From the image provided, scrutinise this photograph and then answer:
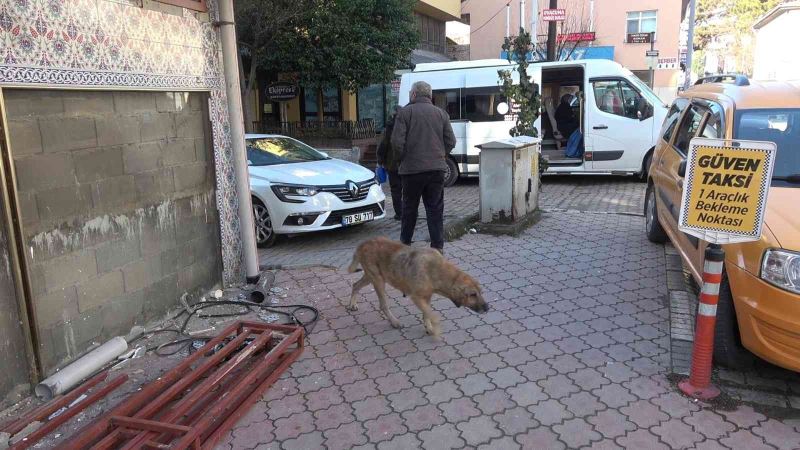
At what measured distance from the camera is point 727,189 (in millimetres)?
3346

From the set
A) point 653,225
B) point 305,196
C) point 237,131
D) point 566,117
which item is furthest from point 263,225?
point 566,117

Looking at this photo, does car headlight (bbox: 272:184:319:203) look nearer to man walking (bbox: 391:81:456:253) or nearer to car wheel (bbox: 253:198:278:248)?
car wheel (bbox: 253:198:278:248)

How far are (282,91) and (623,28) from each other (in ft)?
69.4

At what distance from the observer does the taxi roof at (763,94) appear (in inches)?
176

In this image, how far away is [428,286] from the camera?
4.26m

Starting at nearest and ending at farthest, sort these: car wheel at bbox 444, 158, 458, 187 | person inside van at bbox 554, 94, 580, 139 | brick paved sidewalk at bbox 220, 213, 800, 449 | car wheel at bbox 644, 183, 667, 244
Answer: brick paved sidewalk at bbox 220, 213, 800, 449 → car wheel at bbox 644, 183, 667, 244 → car wheel at bbox 444, 158, 458, 187 → person inside van at bbox 554, 94, 580, 139

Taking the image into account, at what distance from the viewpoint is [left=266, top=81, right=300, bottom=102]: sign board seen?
17.6 meters

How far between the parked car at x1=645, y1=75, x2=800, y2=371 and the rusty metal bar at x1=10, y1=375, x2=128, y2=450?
3897 mm

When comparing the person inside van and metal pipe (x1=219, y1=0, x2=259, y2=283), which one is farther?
the person inside van

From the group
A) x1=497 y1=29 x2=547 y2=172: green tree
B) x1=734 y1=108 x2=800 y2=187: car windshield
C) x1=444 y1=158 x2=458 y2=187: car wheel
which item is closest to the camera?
x1=734 y1=108 x2=800 y2=187: car windshield

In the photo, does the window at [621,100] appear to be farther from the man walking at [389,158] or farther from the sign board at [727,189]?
the sign board at [727,189]

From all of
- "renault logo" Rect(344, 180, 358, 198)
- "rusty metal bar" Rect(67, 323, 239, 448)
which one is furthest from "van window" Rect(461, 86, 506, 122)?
"rusty metal bar" Rect(67, 323, 239, 448)

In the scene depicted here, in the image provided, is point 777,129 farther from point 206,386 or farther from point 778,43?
point 778,43

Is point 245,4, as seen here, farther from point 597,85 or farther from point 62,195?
point 62,195
